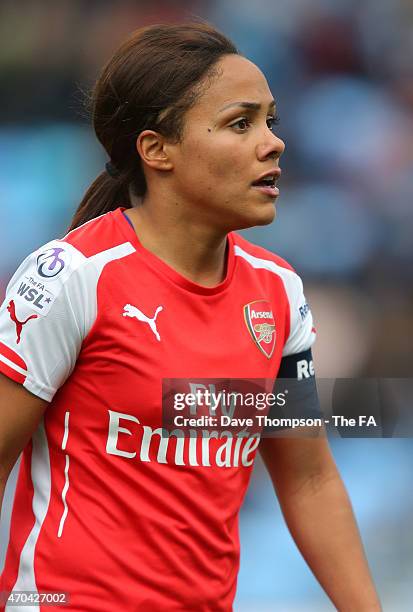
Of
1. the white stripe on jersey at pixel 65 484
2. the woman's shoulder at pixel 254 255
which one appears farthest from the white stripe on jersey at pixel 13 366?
the woman's shoulder at pixel 254 255

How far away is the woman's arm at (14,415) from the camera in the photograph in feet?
7.02

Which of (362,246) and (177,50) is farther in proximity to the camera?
(362,246)

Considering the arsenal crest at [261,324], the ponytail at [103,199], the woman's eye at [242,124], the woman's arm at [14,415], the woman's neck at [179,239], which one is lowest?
the woman's arm at [14,415]

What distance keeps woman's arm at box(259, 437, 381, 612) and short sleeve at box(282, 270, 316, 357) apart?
221 millimetres

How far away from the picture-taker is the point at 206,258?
239 cm

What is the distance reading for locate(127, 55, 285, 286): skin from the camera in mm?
2283

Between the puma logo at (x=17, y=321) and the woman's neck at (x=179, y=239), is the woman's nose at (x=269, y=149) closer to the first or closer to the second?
the woman's neck at (x=179, y=239)

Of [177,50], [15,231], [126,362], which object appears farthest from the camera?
[15,231]

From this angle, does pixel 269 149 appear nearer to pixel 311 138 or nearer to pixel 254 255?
pixel 254 255

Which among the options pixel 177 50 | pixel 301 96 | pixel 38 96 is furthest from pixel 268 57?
pixel 177 50

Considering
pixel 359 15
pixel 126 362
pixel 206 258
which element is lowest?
pixel 126 362

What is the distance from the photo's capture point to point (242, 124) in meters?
2.31

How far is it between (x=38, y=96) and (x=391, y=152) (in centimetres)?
203

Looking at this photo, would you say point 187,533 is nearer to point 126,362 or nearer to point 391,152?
point 126,362
